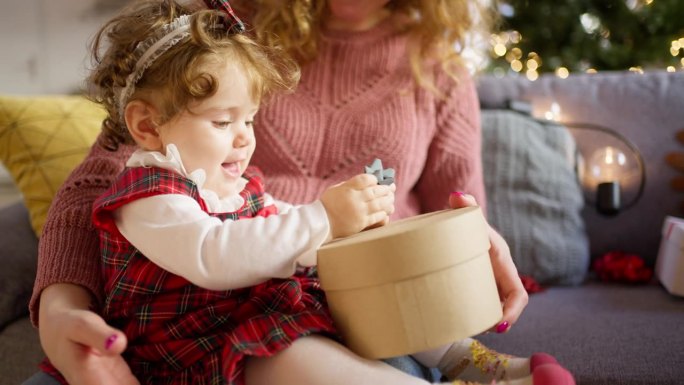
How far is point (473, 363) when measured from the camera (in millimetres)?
929

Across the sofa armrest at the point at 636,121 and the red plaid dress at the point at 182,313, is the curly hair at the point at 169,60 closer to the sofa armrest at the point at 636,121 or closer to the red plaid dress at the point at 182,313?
the red plaid dress at the point at 182,313

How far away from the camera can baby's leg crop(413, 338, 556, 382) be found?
0.90m

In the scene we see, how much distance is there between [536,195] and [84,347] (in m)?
1.09

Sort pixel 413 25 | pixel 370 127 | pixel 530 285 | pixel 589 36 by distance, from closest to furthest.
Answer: pixel 370 127 < pixel 413 25 < pixel 530 285 < pixel 589 36

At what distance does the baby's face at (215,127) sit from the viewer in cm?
84

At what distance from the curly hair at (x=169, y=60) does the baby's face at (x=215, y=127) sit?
1 cm

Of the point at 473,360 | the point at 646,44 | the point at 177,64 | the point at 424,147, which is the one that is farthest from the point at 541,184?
the point at 177,64

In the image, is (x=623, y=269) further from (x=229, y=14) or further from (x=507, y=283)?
(x=229, y=14)

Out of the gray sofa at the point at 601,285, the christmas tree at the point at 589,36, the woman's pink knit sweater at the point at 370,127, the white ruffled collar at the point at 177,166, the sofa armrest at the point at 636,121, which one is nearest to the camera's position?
the white ruffled collar at the point at 177,166

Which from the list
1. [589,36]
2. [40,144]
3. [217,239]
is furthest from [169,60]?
[589,36]

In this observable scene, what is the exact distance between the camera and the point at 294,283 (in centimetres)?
86

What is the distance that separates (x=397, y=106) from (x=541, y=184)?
1.54ft

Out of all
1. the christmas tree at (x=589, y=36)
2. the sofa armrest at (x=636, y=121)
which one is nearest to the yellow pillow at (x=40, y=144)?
the sofa armrest at (x=636, y=121)

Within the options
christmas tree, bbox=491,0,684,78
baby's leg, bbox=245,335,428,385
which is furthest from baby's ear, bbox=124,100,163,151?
christmas tree, bbox=491,0,684,78
